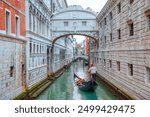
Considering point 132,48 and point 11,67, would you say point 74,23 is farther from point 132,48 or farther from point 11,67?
point 11,67

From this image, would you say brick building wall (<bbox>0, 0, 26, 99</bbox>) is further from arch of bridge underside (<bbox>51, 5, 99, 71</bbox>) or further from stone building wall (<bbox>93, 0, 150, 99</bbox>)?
arch of bridge underside (<bbox>51, 5, 99, 71</bbox>)

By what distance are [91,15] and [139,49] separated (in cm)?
1260

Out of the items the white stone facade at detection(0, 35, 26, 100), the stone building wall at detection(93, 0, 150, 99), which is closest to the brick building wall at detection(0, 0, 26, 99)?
the white stone facade at detection(0, 35, 26, 100)

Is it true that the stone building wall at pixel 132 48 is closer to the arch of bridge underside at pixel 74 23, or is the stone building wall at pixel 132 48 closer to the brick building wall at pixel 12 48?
the brick building wall at pixel 12 48

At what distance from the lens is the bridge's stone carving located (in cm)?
1991

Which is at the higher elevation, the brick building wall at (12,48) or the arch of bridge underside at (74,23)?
the arch of bridge underside at (74,23)

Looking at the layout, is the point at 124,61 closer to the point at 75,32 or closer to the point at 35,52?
the point at 35,52

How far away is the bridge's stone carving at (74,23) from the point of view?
1991cm

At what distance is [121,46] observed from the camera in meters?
10.9

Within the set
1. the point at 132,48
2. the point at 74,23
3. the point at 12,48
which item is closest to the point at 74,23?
the point at 74,23

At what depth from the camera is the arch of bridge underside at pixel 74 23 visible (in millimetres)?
19903

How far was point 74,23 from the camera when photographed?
65.9 feet

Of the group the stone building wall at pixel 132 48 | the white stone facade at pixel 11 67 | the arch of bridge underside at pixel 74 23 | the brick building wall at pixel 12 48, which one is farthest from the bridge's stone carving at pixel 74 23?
the white stone facade at pixel 11 67

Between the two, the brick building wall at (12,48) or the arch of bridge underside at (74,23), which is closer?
the brick building wall at (12,48)
